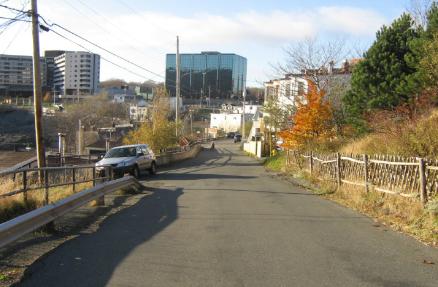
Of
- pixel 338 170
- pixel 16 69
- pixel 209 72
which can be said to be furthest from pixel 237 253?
pixel 16 69

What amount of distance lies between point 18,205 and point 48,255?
16.3 ft

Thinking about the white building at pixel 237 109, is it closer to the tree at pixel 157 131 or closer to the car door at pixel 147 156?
the tree at pixel 157 131

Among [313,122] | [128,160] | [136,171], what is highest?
[313,122]

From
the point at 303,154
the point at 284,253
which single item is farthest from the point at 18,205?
the point at 303,154

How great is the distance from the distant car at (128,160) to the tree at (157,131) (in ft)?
55.3

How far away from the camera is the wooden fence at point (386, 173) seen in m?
11.2

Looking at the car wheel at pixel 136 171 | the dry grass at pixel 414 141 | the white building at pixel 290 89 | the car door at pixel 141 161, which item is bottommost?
the car wheel at pixel 136 171

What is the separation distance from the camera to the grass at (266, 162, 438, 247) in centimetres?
963

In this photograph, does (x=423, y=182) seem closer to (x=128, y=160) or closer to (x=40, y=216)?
(x=40, y=216)

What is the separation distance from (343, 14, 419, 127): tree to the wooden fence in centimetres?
540

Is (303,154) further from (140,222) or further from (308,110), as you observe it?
(140,222)

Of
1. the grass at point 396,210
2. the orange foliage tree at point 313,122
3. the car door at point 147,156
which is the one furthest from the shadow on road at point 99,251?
the orange foliage tree at point 313,122

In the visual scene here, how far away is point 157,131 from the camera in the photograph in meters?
46.9

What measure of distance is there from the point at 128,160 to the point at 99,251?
19413mm
